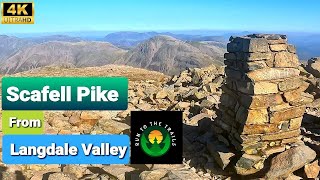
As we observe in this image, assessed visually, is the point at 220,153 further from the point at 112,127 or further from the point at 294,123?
the point at 112,127

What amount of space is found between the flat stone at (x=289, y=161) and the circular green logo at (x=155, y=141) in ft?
9.22

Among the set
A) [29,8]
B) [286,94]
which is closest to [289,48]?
[286,94]

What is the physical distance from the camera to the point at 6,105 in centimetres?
1121

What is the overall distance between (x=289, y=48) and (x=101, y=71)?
23.8m

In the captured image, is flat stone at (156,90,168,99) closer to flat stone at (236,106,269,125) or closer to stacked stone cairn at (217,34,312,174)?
stacked stone cairn at (217,34,312,174)

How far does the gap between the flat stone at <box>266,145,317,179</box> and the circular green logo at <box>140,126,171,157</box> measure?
2.81m

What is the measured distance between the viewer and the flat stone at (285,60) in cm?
1026

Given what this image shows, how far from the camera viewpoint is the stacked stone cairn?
397 inches

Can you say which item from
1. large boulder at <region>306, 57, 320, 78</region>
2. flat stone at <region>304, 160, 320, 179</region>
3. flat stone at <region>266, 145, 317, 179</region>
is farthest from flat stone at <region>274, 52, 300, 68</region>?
large boulder at <region>306, 57, 320, 78</region>

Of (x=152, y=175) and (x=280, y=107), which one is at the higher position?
(x=280, y=107)

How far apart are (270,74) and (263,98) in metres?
0.65

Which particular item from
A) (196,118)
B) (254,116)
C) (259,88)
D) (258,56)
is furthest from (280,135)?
(196,118)

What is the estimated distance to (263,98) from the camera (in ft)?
33.3

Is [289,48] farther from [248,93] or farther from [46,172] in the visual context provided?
[46,172]
